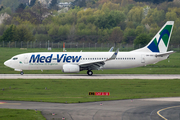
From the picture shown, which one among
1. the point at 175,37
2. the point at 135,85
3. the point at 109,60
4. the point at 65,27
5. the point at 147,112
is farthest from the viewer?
the point at 65,27

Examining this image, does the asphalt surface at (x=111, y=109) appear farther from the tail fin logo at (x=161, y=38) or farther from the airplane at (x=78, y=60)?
the tail fin logo at (x=161, y=38)

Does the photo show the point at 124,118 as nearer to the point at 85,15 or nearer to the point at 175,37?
the point at 175,37

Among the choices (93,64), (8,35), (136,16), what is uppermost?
(136,16)

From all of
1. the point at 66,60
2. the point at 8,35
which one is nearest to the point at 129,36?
the point at 8,35

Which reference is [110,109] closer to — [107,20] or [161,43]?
[161,43]

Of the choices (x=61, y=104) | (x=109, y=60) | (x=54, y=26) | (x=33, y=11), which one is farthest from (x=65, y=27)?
(x=61, y=104)

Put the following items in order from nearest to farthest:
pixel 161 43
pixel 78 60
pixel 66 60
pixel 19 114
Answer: pixel 19 114
pixel 66 60
pixel 78 60
pixel 161 43

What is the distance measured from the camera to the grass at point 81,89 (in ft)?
98.6

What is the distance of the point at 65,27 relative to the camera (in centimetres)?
14225

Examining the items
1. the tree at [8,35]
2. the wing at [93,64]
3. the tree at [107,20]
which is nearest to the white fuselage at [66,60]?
the wing at [93,64]

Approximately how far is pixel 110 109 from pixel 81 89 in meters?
11.8

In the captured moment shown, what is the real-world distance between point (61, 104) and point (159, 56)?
28.6 metres

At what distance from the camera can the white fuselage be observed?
4909 cm

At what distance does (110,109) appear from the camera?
2400 centimetres
